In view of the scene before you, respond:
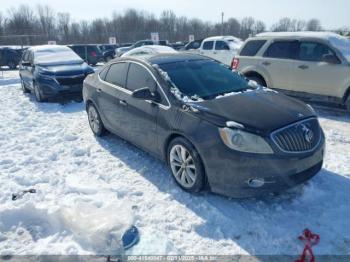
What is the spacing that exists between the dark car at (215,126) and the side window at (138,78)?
16mm

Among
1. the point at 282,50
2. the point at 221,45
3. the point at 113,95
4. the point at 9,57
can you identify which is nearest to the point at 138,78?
the point at 113,95

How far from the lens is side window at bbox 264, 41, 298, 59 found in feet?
26.5

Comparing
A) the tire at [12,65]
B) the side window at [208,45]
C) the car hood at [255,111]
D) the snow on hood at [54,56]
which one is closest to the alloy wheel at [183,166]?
the car hood at [255,111]

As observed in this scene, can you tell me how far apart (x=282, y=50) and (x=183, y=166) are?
18.6ft

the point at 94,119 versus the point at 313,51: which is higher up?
the point at 313,51

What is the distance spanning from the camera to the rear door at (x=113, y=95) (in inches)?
205

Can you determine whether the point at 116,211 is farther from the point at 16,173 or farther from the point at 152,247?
the point at 16,173

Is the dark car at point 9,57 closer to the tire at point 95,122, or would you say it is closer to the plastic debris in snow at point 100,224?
the tire at point 95,122

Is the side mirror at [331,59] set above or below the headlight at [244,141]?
above

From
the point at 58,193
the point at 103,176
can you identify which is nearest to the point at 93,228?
the point at 58,193

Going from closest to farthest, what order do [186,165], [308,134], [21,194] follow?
[308,134] < [186,165] < [21,194]

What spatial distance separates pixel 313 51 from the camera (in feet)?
25.4

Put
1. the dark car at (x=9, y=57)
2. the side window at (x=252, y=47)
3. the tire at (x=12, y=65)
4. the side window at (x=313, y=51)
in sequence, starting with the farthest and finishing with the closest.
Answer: the tire at (x=12, y=65) → the dark car at (x=9, y=57) → the side window at (x=252, y=47) → the side window at (x=313, y=51)

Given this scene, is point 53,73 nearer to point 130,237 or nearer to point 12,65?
point 130,237
